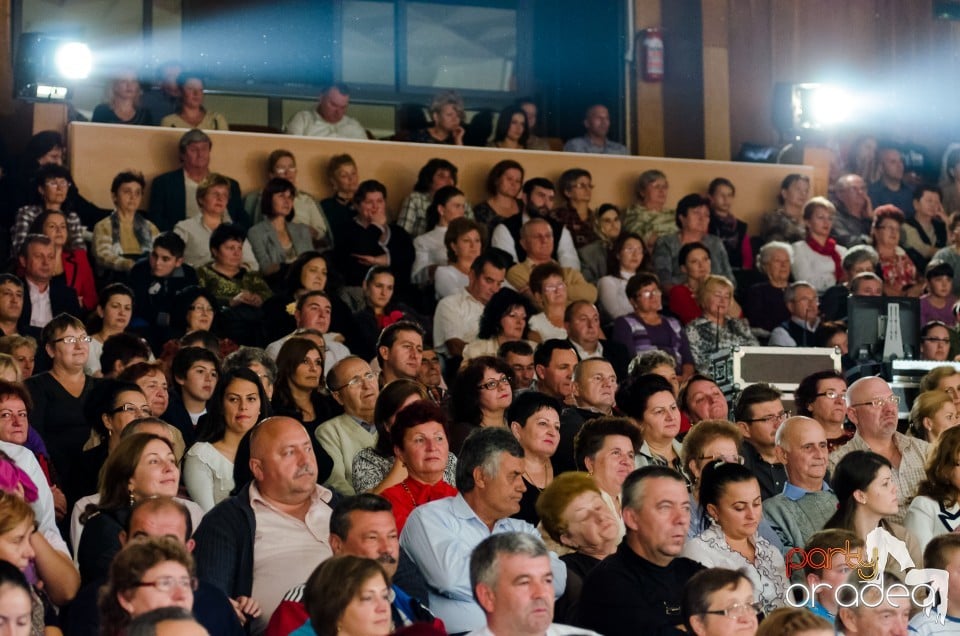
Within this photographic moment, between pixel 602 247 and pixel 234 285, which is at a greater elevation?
pixel 602 247

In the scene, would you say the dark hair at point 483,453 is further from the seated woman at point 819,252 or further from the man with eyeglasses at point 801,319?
the seated woman at point 819,252

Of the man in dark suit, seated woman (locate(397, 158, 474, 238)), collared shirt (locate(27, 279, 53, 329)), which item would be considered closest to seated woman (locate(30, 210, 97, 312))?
collared shirt (locate(27, 279, 53, 329))

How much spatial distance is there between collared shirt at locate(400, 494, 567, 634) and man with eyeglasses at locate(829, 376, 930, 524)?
205 centimetres

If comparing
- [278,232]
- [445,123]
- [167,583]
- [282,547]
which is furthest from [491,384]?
[445,123]

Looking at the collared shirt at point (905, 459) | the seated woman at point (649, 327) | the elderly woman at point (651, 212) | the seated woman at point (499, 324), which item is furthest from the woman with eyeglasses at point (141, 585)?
the elderly woman at point (651, 212)

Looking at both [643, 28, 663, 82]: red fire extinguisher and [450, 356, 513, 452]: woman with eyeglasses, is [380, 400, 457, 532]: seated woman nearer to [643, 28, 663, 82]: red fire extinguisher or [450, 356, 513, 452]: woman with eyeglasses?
[450, 356, 513, 452]: woman with eyeglasses

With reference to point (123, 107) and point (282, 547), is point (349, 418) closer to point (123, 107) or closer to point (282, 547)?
point (282, 547)

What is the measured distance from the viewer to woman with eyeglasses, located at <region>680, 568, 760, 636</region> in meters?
4.06

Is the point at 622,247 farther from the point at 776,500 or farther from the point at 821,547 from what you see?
the point at 821,547

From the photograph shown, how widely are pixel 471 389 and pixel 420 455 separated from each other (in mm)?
1052

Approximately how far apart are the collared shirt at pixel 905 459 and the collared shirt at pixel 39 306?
3.61m

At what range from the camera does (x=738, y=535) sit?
16.5ft

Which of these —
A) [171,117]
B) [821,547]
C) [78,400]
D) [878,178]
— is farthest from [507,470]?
[878,178]

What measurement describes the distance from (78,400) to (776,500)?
2.62 m
